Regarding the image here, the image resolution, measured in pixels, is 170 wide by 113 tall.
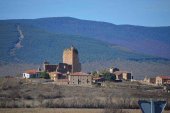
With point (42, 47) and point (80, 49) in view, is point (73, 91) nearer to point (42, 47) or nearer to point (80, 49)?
point (80, 49)

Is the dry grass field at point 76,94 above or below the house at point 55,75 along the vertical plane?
below

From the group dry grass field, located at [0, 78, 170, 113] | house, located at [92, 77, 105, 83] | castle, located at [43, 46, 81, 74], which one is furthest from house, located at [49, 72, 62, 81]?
house, located at [92, 77, 105, 83]

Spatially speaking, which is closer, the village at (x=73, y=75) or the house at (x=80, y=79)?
the house at (x=80, y=79)

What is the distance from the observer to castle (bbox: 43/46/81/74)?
4978 centimetres

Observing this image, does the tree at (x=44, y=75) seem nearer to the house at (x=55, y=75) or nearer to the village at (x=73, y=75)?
the village at (x=73, y=75)

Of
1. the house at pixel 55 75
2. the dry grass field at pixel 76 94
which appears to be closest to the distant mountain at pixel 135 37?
the house at pixel 55 75

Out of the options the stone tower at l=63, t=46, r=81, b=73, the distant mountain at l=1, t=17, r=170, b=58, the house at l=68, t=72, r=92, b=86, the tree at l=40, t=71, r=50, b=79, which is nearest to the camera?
the house at l=68, t=72, r=92, b=86

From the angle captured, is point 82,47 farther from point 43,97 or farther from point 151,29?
point 43,97

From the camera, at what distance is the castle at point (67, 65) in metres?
49.8

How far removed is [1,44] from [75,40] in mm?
25153

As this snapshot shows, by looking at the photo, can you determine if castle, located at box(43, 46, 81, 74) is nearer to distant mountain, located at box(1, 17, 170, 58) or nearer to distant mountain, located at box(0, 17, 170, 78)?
distant mountain, located at box(0, 17, 170, 78)

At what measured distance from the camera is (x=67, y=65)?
51.3m

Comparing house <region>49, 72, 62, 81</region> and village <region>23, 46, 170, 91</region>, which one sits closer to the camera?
village <region>23, 46, 170, 91</region>

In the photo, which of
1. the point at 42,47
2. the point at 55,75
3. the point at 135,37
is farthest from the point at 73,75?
the point at 135,37
